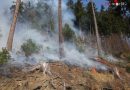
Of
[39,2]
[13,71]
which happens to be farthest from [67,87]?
[39,2]

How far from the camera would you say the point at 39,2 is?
51469mm

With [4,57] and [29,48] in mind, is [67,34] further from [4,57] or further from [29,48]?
[4,57]

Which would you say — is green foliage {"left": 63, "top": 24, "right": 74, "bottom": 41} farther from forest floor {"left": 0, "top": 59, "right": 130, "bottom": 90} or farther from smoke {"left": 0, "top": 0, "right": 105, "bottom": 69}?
forest floor {"left": 0, "top": 59, "right": 130, "bottom": 90}

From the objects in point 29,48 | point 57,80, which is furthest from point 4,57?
point 29,48

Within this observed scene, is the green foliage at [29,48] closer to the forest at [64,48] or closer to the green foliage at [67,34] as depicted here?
the forest at [64,48]

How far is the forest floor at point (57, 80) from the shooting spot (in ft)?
61.5

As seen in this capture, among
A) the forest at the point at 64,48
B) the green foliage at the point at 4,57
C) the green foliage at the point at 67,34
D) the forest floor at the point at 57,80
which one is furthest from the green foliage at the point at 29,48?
the green foliage at the point at 67,34

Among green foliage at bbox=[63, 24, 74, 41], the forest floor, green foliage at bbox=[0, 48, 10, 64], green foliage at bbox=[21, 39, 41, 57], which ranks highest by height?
green foliage at bbox=[63, 24, 74, 41]

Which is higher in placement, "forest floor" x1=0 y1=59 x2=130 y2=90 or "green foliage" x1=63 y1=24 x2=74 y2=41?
"green foliage" x1=63 y1=24 x2=74 y2=41

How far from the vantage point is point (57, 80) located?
19.2m

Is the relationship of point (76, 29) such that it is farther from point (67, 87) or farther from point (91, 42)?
point (67, 87)

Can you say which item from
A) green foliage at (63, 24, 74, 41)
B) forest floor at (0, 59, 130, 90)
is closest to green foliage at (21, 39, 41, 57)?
forest floor at (0, 59, 130, 90)

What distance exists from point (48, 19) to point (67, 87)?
2890 centimetres

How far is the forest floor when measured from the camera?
61.5 feet
